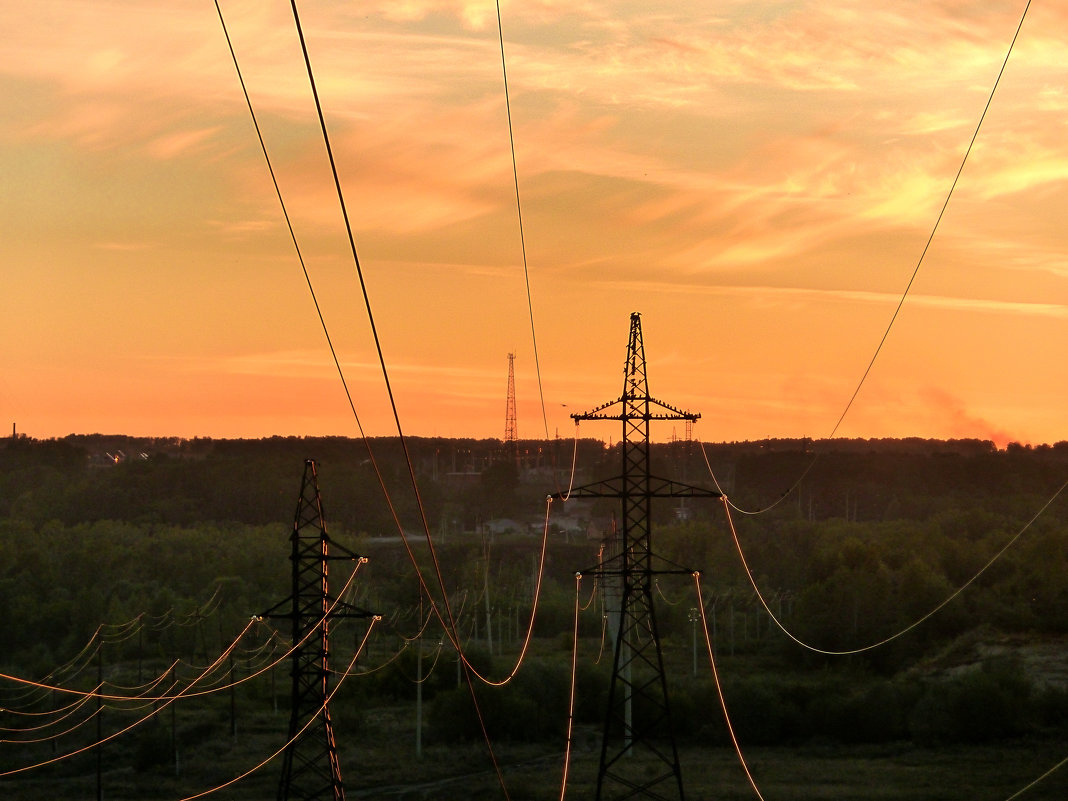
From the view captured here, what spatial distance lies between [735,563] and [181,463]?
82007 mm

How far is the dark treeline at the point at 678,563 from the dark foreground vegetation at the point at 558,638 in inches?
8.7

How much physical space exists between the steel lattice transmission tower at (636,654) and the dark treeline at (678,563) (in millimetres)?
2267

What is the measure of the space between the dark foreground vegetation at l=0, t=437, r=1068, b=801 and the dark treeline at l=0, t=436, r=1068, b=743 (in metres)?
0.22

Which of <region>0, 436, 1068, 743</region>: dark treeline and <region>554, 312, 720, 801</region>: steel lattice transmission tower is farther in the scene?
<region>0, 436, 1068, 743</region>: dark treeline

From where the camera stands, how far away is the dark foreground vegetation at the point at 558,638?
52.2 m

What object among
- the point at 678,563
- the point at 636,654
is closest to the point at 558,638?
the point at 678,563

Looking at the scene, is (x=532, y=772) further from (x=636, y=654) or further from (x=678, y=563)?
(x=678, y=563)

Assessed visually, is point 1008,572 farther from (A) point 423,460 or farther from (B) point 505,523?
(A) point 423,460

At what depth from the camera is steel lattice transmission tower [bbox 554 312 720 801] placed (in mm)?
28203

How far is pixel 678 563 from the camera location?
348 ft

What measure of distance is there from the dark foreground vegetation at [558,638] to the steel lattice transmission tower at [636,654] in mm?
1217

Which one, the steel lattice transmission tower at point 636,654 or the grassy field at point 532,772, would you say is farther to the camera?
the grassy field at point 532,772

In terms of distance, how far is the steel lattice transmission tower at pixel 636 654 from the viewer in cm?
2820

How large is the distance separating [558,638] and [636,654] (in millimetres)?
52725
